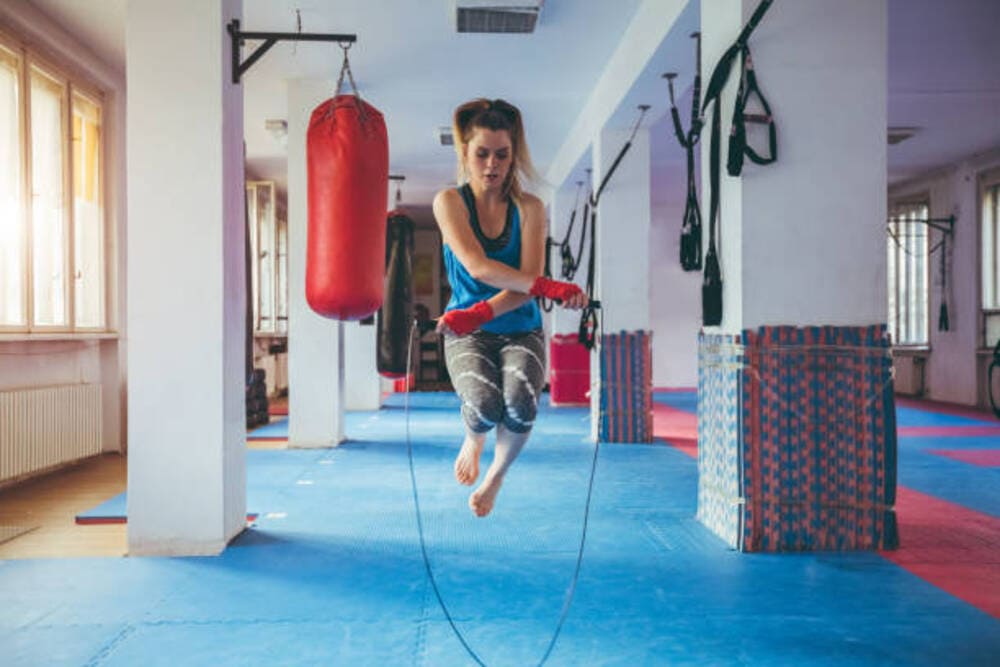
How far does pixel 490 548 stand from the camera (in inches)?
167

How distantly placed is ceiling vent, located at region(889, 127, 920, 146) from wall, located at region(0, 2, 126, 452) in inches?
328

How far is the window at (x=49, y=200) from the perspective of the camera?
5938mm

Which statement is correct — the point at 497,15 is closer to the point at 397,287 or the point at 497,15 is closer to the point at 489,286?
the point at 397,287

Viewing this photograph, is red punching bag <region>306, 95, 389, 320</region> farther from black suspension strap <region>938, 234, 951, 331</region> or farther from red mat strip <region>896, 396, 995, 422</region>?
black suspension strap <region>938, 234, 951, 331</region>

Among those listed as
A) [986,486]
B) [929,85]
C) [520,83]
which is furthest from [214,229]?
[929,85]

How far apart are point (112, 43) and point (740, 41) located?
201 inches

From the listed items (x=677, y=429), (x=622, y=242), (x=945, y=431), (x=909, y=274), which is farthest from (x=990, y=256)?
(x=622, y=242)

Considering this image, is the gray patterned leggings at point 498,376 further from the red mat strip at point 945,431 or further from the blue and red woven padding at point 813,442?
the red mat strip at point 945,431

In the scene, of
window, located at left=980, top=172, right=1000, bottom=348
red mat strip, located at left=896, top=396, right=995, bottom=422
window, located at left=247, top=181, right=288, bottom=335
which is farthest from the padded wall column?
window, located at left=980, top=172, right=1000, bottom=348

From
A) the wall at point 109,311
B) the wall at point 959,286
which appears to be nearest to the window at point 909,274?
the wall at point 959,286

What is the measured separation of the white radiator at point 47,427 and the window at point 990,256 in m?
10.9

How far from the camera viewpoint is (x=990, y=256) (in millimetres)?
11359

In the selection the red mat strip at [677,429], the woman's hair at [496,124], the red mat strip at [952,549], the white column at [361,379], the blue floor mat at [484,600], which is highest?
the woman's hair at [496,124]

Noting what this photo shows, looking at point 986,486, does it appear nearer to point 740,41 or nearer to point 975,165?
point 740,41
